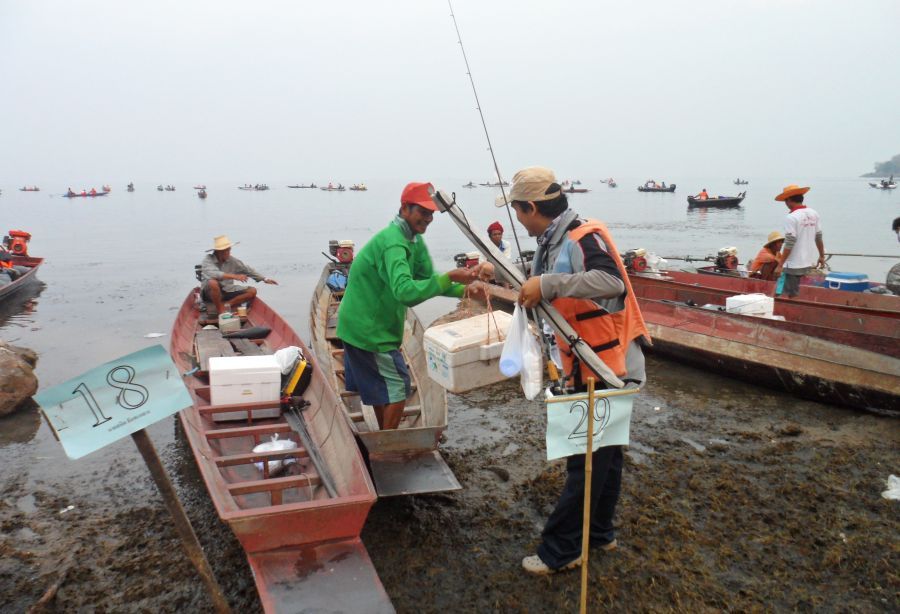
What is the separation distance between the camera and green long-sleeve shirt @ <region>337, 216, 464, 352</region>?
4312mm

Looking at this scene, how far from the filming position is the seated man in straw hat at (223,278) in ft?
33.0

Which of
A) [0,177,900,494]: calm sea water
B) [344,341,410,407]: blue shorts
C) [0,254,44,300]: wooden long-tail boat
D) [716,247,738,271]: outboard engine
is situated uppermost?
[344,341,410,407]: blue shorts

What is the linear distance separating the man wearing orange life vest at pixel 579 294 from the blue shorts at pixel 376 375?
5.45ft

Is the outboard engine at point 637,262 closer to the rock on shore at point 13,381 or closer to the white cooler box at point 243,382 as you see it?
the white cooler box at point 243,382

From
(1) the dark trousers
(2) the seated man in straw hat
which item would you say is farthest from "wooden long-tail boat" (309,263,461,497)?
(2) the seated man in straw hat

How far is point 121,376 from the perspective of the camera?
308 centimetres

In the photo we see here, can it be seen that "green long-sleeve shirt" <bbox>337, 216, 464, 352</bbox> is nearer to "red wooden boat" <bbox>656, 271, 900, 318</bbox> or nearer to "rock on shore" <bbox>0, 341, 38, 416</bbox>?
"rock on shore" <bbox>0, 341, 38, 416</bbox>

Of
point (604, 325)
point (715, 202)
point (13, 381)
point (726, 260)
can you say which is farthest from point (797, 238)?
point (715, 202)

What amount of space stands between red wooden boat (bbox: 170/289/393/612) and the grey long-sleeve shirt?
10.3ft

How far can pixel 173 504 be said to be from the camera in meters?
3.17

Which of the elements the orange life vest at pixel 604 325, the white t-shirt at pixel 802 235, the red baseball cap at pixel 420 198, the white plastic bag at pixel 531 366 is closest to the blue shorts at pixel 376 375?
the red baseball cap at pixel 420 198

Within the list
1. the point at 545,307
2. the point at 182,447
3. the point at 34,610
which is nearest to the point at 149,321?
the point at 182,447

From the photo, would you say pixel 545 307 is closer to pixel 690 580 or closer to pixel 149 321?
pixel 690 580

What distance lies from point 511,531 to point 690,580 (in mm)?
1378
